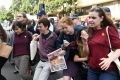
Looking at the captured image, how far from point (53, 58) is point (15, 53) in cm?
205

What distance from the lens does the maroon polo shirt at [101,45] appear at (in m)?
5.56

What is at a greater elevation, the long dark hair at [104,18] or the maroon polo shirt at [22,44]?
the long dark hair at [104,18]

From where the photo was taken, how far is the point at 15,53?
30.2 feet

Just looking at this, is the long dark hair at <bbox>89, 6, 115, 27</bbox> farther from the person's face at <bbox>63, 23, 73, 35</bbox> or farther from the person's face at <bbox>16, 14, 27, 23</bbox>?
the person's face at <bbox>16, 14, 27, 23</bbox>

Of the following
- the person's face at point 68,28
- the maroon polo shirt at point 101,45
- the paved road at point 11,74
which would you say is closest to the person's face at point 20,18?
the paved road at point 11,74

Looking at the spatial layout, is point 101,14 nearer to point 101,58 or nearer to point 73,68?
point 101,58

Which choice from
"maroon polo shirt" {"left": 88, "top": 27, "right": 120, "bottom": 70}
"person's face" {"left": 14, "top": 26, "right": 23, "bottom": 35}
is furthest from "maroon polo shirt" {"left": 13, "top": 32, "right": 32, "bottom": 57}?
"maroon polo shirt" {"left": 88, "top": 27, "right": 120, "bottom": 70}

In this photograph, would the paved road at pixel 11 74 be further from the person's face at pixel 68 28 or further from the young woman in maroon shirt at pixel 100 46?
the young woman in maroon shirt at pixel 100 46

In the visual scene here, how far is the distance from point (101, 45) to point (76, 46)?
134 centimetres

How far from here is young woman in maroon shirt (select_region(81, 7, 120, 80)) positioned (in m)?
5.54

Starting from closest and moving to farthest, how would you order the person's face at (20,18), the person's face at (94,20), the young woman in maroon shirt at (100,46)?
the young woman in maroon shirt at (100,46) < the person's face at (94,20) < the person's face at (20,18)

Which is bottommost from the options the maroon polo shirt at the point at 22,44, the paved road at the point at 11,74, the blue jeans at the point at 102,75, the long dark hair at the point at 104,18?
the paved road at the point at 11,74

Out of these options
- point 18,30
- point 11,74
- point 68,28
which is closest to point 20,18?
point 18,30

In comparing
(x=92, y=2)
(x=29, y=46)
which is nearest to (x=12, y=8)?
(x=92, y=2)
